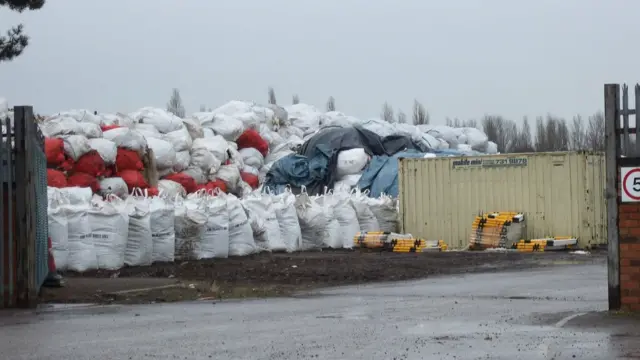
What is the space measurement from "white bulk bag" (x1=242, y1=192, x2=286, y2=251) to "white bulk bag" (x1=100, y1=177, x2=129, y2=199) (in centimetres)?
255

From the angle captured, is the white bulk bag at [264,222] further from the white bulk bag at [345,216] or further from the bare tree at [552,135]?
the bare tree at [552,135]

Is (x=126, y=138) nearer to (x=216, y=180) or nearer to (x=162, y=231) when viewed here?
(x=162, y=231)

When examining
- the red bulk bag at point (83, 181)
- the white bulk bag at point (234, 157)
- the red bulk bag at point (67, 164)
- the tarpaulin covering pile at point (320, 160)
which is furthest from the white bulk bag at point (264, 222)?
the tarpaulin covering pile at point (320, 160)

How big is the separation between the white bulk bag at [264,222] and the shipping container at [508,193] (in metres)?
5.58

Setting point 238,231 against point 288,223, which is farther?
point 288,223

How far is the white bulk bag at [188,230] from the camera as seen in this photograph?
20.7 meters

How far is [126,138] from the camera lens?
76.6 feet

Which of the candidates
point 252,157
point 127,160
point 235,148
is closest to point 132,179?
point 127,160

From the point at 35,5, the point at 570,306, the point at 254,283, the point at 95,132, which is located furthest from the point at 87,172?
the point at 570,306

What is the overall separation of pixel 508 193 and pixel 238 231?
8.21 m

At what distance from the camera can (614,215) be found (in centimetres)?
1091

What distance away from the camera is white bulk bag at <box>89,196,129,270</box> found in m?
18.7

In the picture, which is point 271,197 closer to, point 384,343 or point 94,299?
point 94,299

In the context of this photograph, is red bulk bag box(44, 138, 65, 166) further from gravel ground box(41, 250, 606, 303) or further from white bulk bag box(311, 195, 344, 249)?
white bulk bag box(311, 195, 344, 249)
